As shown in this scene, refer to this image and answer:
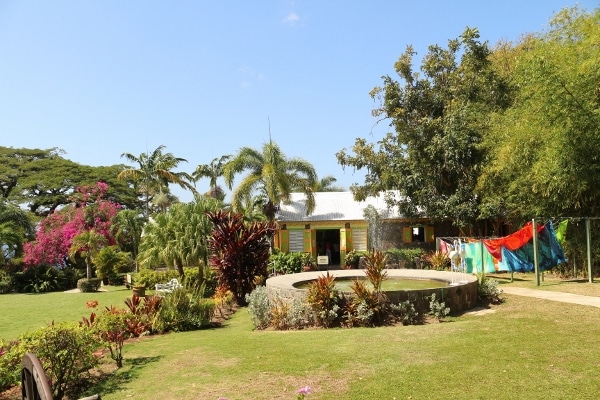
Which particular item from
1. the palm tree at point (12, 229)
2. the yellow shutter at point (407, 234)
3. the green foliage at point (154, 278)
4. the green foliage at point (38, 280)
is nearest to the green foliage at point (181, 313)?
the green foliage at point (154, 278)

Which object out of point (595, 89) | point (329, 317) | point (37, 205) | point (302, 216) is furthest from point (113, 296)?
point (37, 205)

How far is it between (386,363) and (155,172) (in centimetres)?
3097

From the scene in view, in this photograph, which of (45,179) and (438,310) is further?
(45,179)

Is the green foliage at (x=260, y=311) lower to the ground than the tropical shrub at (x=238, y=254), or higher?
lower

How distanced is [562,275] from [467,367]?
12.8 meters

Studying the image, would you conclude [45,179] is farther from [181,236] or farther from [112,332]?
[112,332]

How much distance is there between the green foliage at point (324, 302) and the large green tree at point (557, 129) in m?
8.77

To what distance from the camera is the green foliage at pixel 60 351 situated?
6.37 metres

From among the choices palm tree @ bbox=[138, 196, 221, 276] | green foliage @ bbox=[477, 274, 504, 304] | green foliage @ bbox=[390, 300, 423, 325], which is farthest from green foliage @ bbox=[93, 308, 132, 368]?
palm tree @ bbox=[138, 196, 221, 276]

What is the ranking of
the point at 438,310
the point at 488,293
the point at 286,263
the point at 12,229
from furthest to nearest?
the point at 12,229, the point at 286,263, the point at 488,293, the point at 438,310

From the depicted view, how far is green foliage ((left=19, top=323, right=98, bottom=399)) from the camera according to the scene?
6.37 meters

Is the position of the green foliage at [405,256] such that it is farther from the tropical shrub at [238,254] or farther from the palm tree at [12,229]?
the palm tree at [12,229]

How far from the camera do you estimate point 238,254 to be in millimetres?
15164

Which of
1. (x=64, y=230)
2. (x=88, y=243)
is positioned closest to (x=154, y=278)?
(x=88, y=243)
